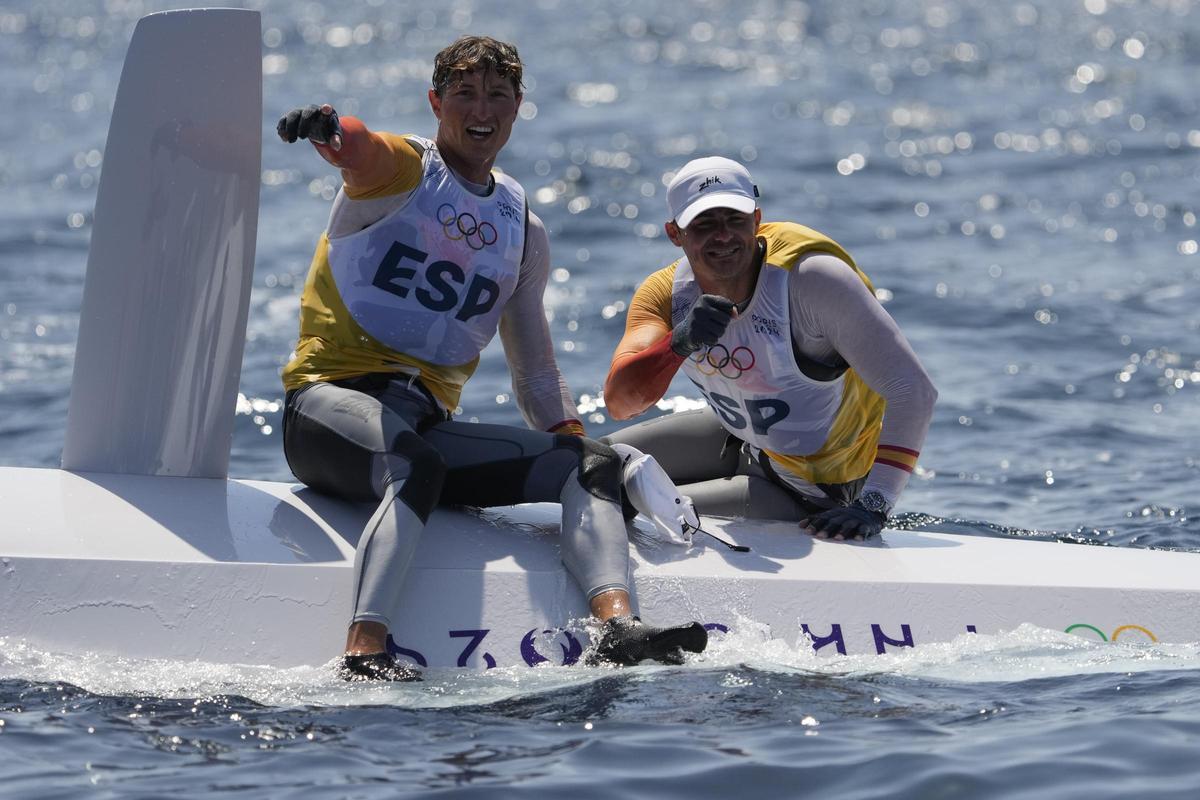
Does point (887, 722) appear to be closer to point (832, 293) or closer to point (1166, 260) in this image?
point (832, 293)

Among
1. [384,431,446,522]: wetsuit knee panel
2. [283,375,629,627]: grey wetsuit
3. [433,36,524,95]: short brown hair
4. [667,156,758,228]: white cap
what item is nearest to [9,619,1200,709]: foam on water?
[283,375,629,627]: grey wetsuit

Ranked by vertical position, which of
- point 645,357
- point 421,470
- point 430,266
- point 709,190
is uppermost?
point 709,190

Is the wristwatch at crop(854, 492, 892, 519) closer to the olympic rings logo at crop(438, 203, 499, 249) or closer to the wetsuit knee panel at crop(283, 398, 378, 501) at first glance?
the olympic rings logo at crop(438, 203, 499, 249)

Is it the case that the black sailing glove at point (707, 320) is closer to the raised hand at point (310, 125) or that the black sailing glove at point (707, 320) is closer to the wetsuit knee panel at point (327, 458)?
the wetsuit knee panel at point (327, 458)

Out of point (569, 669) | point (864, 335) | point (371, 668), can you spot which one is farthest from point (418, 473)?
point (864, 335)

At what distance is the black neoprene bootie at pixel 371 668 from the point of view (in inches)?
161

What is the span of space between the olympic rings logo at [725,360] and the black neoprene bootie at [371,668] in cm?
135

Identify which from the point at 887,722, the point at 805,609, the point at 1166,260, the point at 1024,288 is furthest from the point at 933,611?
the point at 1166,260

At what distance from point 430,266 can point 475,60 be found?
22.7 inches

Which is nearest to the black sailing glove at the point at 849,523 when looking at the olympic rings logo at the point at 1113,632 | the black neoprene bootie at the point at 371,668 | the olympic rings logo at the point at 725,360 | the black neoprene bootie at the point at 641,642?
the olympic rings logo at the point at 725,360

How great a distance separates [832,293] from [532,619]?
4.08ft

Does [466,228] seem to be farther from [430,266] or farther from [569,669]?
[569,669]

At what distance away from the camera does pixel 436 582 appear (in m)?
4.41

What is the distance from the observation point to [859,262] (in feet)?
39.5
